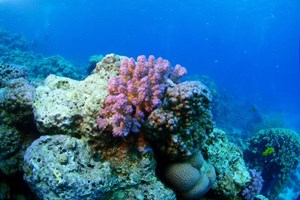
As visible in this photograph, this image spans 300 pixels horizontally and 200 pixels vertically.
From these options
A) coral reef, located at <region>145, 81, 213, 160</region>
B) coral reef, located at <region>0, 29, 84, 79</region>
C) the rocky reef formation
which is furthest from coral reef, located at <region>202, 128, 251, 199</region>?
coral reef, located at <region>0, 29, 84, 79</region>

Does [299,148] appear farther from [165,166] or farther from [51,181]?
[51,181]

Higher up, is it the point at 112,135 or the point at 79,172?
the point at 112,135

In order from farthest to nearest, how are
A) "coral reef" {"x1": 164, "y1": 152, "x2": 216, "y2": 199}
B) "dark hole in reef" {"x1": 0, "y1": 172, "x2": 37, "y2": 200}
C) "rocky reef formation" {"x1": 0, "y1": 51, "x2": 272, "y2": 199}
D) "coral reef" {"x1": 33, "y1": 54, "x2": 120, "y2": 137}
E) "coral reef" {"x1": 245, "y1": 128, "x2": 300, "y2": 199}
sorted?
"coral reef" {"x1": 245, "y1": 128, "x2": 300, "y2": 199} → "dark hole in reef" {"x1": 0, "y1": 172, "x2": 37, "y2": 200} → "coral reef" {"x1": 164, "y1": 152, "x2": 216, "y2": 199} → "coral reef" {"x1": 33, "y1": 54, "x2": 120, "y2": 137} → "rocky reef formation" {"x1": 0, "y1": 51, "x2": 272, "y2": 199}

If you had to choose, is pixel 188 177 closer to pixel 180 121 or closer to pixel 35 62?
→ pixel 180 121

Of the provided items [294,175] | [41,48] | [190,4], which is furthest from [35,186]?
[190,4]

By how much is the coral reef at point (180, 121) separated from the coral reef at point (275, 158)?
831 cm

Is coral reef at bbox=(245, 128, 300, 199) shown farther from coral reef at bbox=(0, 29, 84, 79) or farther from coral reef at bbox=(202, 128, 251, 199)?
coral reef at bbox=(0, 29, 84, 79)

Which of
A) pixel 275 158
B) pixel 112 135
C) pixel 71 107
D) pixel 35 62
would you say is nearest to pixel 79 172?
pixel 112 135

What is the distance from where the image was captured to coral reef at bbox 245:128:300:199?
1004cm

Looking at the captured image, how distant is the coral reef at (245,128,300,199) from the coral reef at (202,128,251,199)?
6616mm

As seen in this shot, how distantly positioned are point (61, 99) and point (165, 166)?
64.3 inches

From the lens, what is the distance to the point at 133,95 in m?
3.17

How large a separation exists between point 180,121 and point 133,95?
69cm

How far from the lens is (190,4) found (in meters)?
74.1
